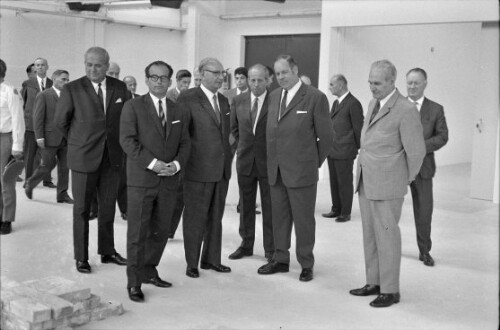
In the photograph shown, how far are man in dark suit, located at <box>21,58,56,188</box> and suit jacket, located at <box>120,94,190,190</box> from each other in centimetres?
451

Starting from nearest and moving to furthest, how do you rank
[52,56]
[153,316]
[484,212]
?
1. [153,316]
2. [484,212]
3. [52,56]

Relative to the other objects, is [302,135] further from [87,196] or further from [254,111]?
[87,196]

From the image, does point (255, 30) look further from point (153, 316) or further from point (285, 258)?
point (153, 316)

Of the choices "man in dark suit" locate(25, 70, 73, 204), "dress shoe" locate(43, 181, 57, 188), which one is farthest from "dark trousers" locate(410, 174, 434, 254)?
"dress shoe" locate(43, 181, 57, 188)

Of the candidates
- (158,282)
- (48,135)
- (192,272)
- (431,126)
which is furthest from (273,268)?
(48,135)

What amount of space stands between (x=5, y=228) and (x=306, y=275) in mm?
2904

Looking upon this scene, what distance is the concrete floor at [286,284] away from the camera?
401 cm

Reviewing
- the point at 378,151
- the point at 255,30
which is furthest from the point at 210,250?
the point at 255,30

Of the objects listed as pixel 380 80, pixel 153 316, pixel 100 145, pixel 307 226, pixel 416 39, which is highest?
pixel 416 39

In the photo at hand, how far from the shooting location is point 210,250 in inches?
197

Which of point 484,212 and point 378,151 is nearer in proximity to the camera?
point 378,151

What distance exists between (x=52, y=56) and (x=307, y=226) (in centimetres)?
794

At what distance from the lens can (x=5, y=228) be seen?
19.2 feet

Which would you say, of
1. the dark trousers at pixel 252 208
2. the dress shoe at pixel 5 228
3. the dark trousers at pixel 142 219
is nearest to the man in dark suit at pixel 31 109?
the dress shoe at pixel 5 228
